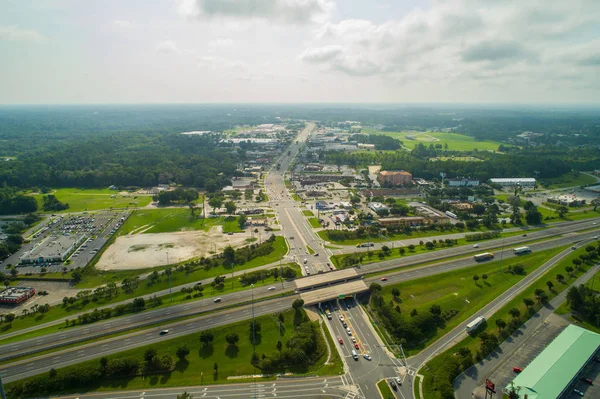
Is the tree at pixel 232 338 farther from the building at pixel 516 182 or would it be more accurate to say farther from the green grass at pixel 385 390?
the building at pixel 516 182

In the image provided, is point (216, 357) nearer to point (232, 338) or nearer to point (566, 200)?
point (232, 338)

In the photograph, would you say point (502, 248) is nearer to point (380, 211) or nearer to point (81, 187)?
point (380, 211)

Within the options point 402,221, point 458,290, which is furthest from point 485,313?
point 402,221

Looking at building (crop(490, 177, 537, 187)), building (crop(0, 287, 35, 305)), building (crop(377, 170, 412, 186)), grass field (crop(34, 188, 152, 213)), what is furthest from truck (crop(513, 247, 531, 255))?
grass field (crop(34, 188, 152, 213))

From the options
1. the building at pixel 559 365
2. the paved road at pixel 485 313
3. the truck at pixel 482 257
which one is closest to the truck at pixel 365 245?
the truck at pixel 482 257

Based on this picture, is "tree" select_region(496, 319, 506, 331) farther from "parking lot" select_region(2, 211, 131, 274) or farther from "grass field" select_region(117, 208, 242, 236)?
"parking lot" select_region(2, 211, 131, 274)

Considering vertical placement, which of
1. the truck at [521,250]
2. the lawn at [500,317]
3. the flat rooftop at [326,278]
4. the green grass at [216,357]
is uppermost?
the truck at [521,250]

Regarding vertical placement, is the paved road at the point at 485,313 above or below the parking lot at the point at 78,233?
above
